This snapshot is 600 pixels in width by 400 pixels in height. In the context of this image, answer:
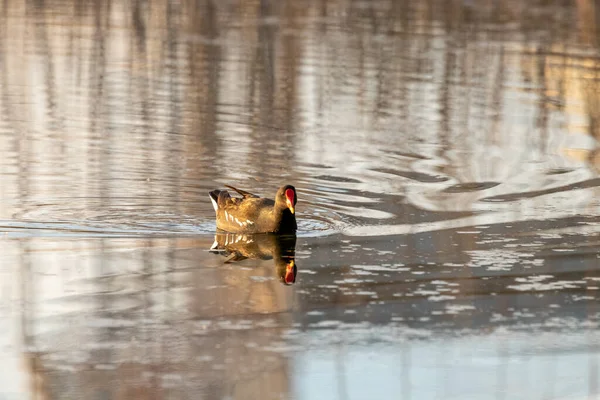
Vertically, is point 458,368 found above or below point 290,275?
below

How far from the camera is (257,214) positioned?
41.1ft

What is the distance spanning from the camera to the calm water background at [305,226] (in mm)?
8352

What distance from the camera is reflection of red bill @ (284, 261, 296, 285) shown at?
34.6ft

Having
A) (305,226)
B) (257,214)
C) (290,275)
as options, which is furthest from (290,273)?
(305,226)

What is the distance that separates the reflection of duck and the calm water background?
0.42ft

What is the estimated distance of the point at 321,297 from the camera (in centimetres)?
998

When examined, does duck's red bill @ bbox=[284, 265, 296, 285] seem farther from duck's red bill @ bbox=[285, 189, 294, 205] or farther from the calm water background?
duck's red bill @ bbox=[285, 189, 294, 205]

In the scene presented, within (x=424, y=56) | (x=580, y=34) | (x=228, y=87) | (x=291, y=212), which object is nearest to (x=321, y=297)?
(x=291, y=212)

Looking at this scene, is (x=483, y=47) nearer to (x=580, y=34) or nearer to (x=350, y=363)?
(x=580, y=34)

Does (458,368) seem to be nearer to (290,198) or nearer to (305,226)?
(290,198)

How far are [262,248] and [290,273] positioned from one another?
125 cm

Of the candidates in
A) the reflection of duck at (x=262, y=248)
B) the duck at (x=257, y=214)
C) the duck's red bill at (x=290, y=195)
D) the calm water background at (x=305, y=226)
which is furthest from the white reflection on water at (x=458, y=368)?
the duck at (x=257, y=214)

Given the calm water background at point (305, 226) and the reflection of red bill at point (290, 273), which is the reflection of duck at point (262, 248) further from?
the calm water background at point (305, 226)

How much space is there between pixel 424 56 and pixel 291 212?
1730 centimetres
